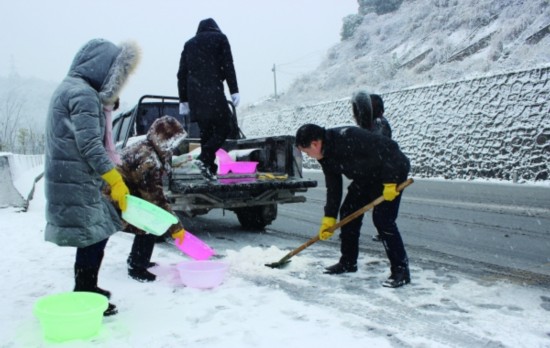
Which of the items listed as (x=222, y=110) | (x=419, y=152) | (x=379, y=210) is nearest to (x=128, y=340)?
(x=379, y=210)

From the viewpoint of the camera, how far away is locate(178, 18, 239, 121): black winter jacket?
5590 mm

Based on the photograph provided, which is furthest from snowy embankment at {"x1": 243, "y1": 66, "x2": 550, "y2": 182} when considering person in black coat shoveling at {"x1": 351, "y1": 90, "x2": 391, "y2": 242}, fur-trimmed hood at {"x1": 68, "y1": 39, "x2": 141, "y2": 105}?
fur-trimmed hood at {"x1": 68, "y1": 39, "x2": 141, "y2": 105}

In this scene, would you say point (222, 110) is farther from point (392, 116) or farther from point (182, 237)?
point (392, 116)

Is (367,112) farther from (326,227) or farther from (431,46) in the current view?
(431,46)

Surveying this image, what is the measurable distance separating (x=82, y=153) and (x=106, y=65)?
2.02 feet

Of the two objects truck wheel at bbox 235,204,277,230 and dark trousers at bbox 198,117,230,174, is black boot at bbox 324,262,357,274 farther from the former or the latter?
truck wheel at bbox 235,204,277,230

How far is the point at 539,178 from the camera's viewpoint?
1265 cm

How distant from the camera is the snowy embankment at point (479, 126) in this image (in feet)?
41.5

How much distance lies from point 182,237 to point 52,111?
4.59 feet

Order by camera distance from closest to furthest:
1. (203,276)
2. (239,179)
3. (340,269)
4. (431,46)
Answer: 1. (203,276)
2. (340,269)
3. (239,179)
4. (431,46)

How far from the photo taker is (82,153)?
2.87 meters

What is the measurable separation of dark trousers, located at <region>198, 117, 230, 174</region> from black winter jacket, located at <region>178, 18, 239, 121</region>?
0.07 metres

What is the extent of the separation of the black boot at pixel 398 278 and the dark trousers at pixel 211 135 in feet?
8.57

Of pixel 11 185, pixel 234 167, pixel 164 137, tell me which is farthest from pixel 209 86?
pixel 11 185
